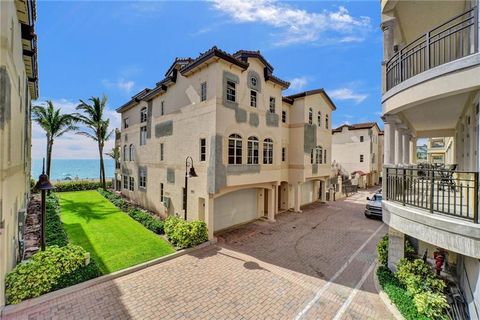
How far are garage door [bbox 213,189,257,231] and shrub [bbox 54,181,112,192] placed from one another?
24.4 metres

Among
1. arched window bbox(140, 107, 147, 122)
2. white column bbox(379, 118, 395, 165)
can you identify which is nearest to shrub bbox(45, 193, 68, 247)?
arched window bbox(140, 107, 147, 122)

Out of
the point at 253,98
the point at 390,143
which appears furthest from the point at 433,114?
the point at 253,98

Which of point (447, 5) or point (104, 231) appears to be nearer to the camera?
point (447, 5)

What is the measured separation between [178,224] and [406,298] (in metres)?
10.3

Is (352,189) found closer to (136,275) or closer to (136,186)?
(136,186)

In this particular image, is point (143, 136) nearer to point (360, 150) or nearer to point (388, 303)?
point (388, 303)

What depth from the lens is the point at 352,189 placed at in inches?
1252

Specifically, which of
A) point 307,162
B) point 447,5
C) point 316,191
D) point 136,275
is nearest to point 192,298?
point 136,275

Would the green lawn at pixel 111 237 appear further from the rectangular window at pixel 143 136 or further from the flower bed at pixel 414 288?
the flower bed at pixel 414 288

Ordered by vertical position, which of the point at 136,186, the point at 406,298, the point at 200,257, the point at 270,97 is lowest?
the point at 200,257

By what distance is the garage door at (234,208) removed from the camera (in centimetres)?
1514

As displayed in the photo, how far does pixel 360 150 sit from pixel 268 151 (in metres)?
26.4

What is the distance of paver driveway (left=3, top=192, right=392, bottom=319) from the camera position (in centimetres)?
721

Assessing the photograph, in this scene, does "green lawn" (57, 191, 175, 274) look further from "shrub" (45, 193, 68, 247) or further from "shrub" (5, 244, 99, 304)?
"shrub" (5, 244, 99, 304)
